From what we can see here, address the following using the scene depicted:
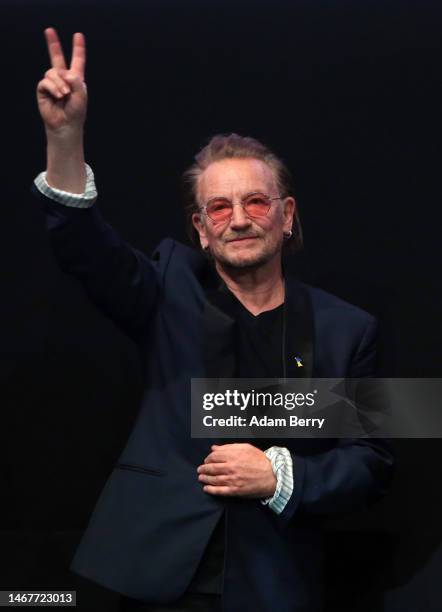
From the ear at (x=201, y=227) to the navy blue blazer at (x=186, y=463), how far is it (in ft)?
0.14

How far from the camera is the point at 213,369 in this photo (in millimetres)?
2133

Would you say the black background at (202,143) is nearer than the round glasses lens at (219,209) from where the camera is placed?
No

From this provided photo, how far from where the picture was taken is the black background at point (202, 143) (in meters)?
2.60

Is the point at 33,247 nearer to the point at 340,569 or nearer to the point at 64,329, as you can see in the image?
the point at 64,329

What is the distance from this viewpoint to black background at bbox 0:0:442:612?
2.60 meters

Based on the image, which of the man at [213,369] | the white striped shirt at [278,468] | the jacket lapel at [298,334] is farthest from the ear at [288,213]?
the white striped shirt at [278,468]

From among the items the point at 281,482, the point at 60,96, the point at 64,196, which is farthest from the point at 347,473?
the point at 60,96

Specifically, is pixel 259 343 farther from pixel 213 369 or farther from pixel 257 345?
pixel 213 369

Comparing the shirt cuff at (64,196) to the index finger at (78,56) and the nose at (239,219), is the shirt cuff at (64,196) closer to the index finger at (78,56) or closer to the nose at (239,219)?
the index finger at (78,56)

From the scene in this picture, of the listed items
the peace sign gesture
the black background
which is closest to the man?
the peace sign gesture

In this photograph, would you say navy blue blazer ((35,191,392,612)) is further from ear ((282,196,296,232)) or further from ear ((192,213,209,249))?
ear ((282,196,296,232))

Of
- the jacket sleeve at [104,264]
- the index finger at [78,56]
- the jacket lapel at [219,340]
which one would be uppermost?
the index finger at [78,56]

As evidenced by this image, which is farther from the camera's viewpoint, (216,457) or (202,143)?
(202,143)

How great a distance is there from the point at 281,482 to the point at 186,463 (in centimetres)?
20
